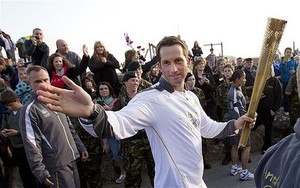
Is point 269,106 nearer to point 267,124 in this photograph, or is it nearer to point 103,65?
point 267,124

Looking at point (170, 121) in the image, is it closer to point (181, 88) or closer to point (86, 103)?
point (181, 88)

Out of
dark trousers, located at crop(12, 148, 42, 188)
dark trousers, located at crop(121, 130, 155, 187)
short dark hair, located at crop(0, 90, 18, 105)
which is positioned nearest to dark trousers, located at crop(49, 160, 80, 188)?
dark trousers, located at crop(121, 130, 155, 187)

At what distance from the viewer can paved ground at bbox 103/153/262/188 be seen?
16.2 ft

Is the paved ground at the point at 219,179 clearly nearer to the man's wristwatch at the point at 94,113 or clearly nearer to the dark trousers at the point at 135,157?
the dark trousers at the point at 135,157

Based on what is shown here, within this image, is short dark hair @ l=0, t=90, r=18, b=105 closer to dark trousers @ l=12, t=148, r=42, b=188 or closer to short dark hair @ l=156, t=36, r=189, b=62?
dark trousers @ l=12, t=148, r=42, b=188

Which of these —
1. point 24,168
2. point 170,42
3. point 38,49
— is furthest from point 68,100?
point 38,49

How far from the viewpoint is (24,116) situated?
10.7ft

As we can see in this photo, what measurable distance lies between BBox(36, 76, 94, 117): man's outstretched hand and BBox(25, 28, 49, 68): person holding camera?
4371 mm

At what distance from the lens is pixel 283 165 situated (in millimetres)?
1240

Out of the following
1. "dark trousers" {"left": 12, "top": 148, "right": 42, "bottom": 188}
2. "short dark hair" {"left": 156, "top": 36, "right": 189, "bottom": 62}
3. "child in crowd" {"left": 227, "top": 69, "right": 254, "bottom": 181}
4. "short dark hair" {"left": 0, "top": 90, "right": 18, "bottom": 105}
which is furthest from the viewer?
"child in crowd" {"left": 227, "top": 69, "right": 254, "bottom": 181}

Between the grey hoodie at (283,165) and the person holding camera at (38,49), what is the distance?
515cm

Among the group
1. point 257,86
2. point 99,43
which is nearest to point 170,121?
point 257,86

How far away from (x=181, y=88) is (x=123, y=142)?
2.37 meters

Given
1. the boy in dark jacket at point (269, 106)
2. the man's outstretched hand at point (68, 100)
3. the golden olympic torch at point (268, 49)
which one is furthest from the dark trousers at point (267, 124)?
the man's outstretched hand at point (68, 100)
